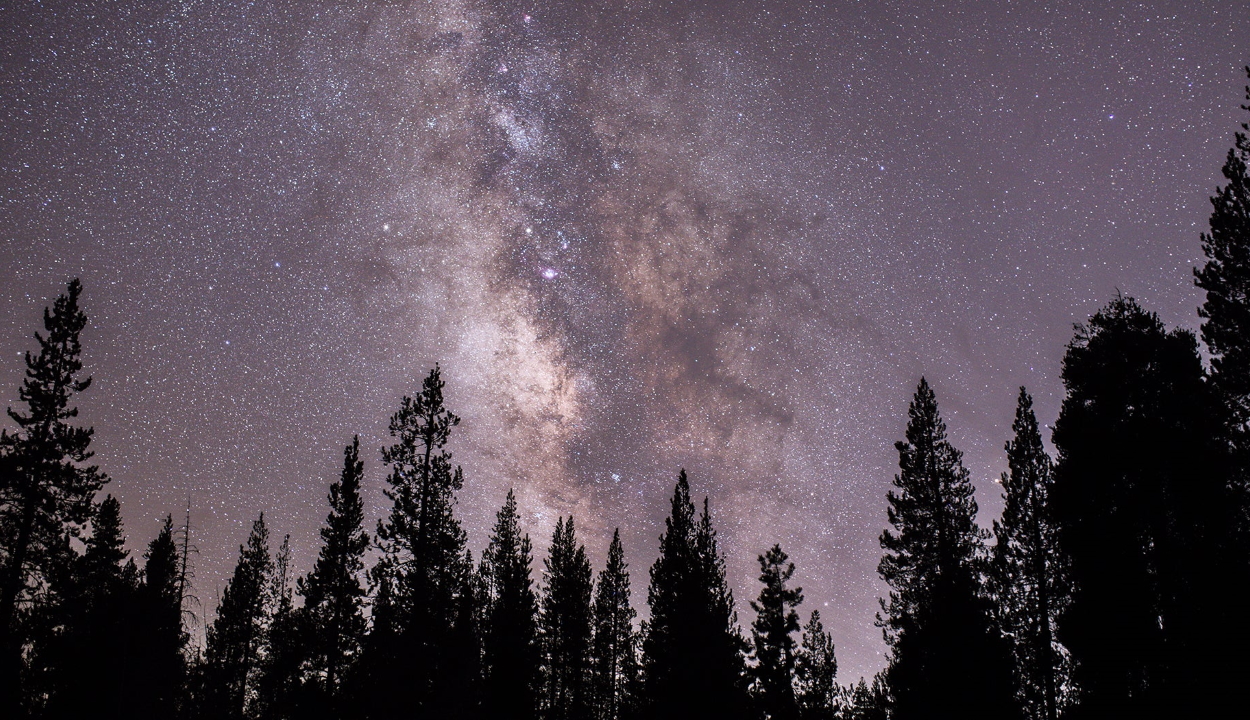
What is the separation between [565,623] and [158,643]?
867 inches

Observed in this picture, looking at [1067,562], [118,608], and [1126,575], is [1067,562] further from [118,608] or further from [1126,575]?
[118,608]

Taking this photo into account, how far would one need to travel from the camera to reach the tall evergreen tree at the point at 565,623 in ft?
130

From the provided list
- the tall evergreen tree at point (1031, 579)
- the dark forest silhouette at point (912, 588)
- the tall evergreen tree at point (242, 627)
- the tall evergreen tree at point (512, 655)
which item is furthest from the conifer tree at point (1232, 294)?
the tall evergreen tree at point (242, 627)

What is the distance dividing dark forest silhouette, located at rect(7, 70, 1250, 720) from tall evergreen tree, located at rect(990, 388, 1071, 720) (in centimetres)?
8

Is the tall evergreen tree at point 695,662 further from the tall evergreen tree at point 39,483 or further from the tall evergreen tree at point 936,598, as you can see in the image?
the tall evergreen tree at point 39,483

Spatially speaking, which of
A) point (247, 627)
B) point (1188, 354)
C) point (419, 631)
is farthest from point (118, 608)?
point (1188, 354)

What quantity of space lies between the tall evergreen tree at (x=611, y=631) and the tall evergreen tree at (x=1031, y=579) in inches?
983

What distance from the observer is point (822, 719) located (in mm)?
37406

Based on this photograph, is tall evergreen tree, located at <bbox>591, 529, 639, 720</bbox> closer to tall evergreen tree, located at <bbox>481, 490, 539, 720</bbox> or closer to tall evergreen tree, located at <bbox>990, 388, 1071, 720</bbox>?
tall evergreen tree, located at <bbox>481, 490, 539, 720</bbox>

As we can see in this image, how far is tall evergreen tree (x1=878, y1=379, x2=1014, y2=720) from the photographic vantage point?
66.2ft

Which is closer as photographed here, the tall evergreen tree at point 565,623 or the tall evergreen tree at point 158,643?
the tall evergreen tree at point 158,643

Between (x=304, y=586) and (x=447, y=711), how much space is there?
1421 cm

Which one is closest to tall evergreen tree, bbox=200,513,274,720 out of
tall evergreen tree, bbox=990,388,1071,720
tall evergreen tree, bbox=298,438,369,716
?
tall evergreen tree, bbox=298,438,369,716

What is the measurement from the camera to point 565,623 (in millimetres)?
40875
